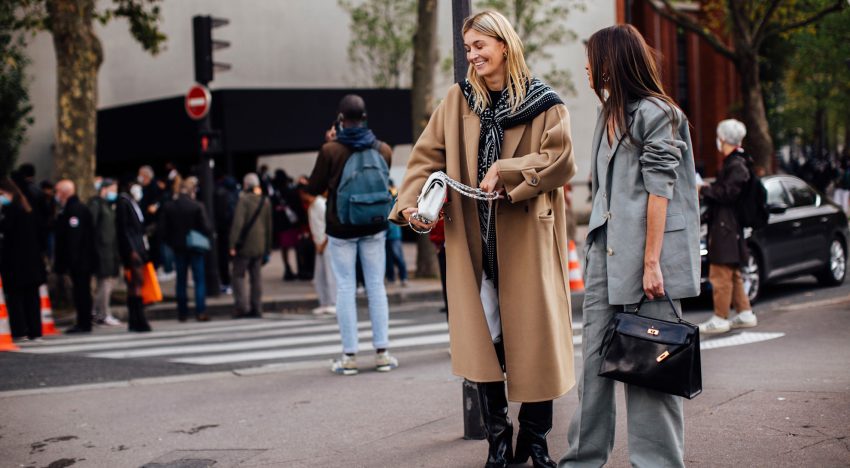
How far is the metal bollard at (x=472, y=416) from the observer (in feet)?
16.7

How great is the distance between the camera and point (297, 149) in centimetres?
2091

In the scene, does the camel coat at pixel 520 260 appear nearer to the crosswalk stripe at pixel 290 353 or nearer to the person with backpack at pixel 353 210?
the person with backpack at pixel 353 210

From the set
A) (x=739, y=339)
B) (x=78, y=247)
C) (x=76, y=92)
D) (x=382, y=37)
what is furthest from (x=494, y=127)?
(x=382, y=37)

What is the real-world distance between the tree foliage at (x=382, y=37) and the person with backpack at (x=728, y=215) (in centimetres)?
1874

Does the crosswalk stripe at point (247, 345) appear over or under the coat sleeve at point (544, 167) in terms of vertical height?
under

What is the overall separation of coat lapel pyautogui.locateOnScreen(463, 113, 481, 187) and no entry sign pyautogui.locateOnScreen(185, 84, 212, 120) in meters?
10.4

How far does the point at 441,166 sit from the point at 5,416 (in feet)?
12.4

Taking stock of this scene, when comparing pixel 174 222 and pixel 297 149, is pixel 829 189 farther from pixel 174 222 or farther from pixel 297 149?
pixel 174 222

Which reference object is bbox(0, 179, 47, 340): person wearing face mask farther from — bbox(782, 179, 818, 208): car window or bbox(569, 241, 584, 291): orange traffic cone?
bbox(782, 179, 818, 208): car window

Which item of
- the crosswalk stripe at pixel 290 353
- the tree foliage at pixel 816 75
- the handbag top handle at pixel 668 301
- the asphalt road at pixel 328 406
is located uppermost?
the tree foliage at pixel 816 75

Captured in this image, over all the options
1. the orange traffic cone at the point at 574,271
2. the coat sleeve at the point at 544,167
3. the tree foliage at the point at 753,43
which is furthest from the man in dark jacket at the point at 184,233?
the tree foliage at the point at 753,43

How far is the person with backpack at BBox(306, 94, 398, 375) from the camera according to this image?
719 centimetres

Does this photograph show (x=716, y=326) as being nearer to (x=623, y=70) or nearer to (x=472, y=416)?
(x=472, y=416)

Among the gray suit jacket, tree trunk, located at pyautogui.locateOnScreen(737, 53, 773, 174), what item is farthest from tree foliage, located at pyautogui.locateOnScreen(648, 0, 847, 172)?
the gray suit jacket
